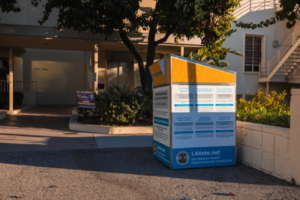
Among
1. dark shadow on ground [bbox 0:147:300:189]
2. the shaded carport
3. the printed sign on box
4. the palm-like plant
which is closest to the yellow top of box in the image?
dark shadow on ground [bbox 0:147:300:189]

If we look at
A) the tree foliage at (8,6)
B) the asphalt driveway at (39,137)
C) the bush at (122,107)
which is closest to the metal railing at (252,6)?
the bush at (122,107)

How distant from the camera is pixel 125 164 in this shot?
18.1ft

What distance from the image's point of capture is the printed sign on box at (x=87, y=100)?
9722 mm

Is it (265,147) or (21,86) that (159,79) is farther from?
(21,86)

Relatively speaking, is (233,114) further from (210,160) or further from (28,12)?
(28,12)

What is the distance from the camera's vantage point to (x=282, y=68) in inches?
731

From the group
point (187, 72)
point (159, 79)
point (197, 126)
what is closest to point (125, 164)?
point (197, 126)

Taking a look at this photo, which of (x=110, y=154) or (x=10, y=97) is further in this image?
(x=10, y=97)

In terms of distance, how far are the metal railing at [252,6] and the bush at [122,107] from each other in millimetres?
12705

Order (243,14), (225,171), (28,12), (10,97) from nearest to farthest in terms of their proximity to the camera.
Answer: (225,171), (28,12), (10,97), (243,14)

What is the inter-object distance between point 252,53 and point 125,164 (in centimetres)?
1760

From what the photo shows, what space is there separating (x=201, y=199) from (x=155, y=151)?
2.26m

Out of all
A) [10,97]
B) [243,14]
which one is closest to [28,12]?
[10,97]

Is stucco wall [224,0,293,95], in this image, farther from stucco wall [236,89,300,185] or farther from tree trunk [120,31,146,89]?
stucco wall [236,89,300,185]
